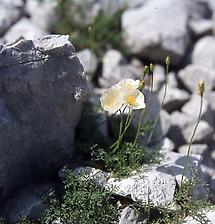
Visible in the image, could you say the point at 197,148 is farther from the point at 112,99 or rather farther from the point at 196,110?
the point at 112,99

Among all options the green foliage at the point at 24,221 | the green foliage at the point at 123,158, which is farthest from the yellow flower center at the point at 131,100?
the green foliage at the point at 24,221

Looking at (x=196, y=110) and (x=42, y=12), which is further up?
(x=42, y=12)

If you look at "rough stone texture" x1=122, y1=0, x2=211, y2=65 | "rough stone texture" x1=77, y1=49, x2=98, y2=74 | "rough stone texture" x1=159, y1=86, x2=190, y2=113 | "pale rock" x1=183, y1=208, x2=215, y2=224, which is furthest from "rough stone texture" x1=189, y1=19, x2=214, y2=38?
"pale rock" x1=183, y1=208, x2=215, y2=224

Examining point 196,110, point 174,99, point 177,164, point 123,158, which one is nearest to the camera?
point 123,158

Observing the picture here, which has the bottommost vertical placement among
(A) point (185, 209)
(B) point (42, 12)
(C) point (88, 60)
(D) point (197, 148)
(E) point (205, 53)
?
(D) point (197, 148)

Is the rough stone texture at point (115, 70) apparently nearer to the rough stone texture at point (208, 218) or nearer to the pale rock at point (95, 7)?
the pale rock at point (95, 7)

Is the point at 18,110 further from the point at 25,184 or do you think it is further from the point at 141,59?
the point at 141,59

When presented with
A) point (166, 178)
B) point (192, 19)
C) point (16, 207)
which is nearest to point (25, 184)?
point (16, 207)

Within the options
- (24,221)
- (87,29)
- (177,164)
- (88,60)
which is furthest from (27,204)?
(87,29)
